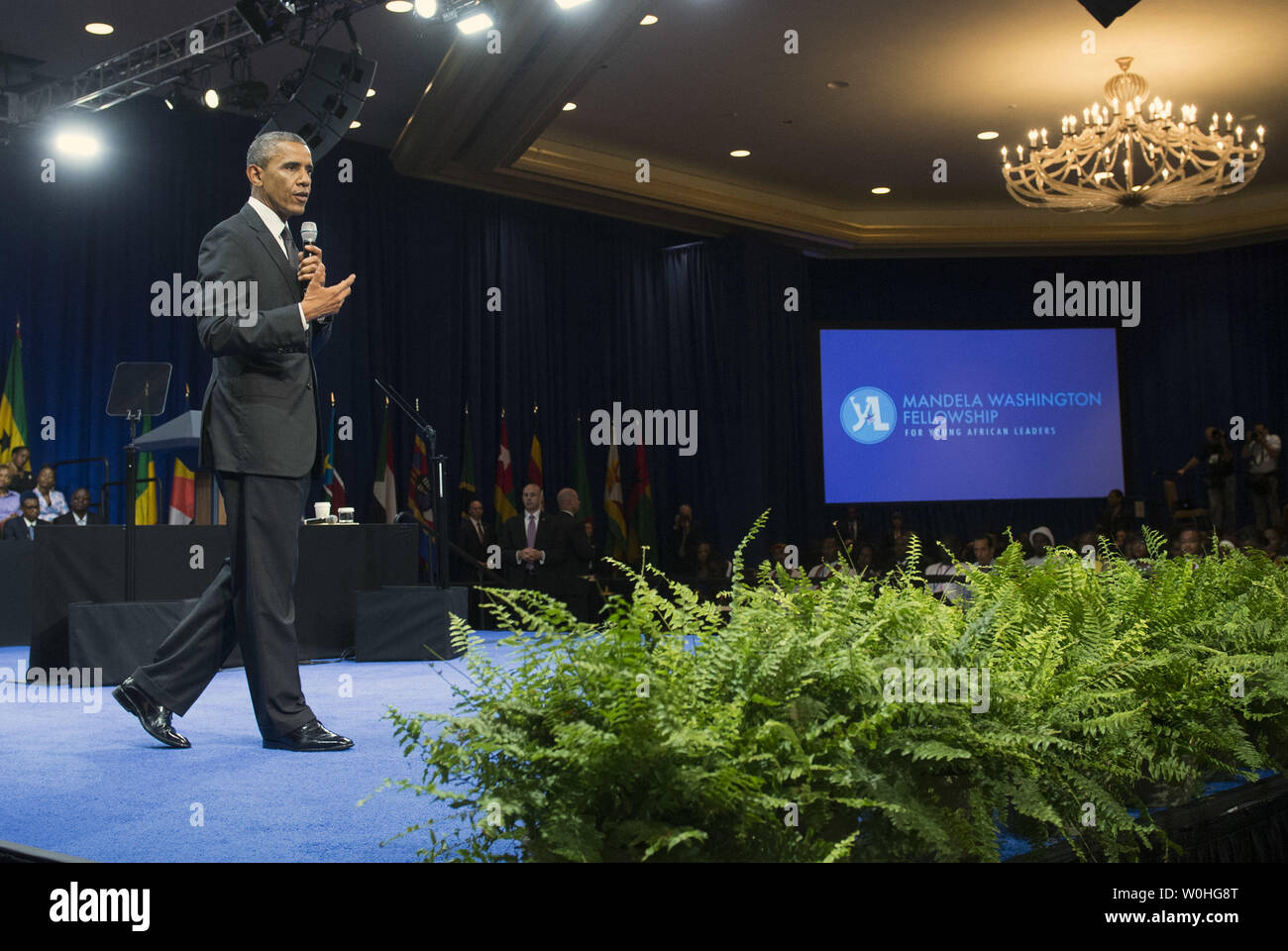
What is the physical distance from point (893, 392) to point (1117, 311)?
282 cm

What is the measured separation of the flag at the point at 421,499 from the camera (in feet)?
30.9

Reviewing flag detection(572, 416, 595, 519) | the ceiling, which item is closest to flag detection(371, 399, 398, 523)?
flag detection(572, 416, 595, 519)

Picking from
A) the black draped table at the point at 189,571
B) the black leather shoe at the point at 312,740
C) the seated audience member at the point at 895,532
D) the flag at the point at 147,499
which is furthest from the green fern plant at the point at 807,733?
the seated audience member at the point at 895,532

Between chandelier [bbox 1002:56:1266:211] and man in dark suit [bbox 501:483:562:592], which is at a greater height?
chandelier [bbox 1002:56:1266:211]

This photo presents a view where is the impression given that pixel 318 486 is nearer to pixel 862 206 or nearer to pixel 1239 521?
pixel 862 206

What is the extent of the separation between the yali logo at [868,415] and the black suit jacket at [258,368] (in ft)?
31.1

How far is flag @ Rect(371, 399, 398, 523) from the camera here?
30.5ft

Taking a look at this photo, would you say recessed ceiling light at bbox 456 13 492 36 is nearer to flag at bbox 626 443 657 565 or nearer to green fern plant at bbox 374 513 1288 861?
flag at bbox 626 443 657 565

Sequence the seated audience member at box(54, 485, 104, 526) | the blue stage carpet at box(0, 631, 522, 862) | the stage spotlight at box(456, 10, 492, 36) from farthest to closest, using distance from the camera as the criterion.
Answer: the seated audience member at box(54, 485, 104, 526) < the stage spotlight at box(456, 10, 492, 36) < the blue stage carpet at box(0, 631, 522, 862)

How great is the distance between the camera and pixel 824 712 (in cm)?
130

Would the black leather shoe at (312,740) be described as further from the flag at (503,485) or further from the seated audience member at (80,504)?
the flag at (503,485)

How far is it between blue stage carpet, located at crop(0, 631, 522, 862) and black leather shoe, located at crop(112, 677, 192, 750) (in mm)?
36

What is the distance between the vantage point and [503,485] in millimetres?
10109
